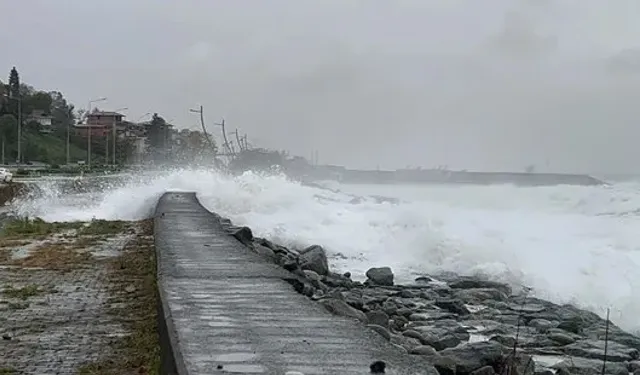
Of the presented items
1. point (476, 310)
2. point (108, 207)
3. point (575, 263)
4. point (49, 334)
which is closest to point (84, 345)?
point (49, 334)

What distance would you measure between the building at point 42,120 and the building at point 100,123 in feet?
20.2

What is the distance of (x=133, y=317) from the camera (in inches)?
298

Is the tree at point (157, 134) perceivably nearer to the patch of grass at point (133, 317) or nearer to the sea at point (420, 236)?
the sea at point (420, 236)

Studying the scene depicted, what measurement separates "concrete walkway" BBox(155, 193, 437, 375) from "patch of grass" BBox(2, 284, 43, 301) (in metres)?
1.45

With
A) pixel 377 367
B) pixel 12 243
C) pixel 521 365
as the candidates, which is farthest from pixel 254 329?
pixel 12 243

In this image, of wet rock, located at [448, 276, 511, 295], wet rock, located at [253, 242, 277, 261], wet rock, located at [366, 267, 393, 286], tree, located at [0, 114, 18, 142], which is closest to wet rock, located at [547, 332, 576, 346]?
wet rock, located at [253, 242, 277, 261]

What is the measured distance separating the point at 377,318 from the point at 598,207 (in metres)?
33.8

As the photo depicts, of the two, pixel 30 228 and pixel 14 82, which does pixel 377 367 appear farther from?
pixel 14 82

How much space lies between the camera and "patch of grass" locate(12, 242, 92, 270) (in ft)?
38.8

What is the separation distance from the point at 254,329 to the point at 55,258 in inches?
318

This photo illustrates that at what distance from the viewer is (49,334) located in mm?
6922

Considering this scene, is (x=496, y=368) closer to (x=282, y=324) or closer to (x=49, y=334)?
(x=282, y=324)

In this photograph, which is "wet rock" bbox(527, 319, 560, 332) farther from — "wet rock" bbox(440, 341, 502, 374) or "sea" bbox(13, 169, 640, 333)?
"wet rock" bbox(440, 341, 502, 374)

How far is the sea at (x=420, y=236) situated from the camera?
47.8 ft
